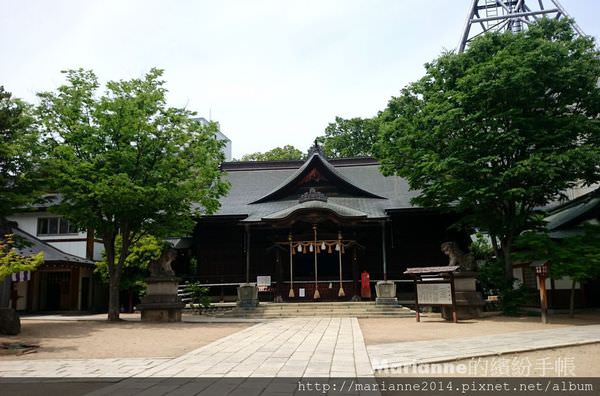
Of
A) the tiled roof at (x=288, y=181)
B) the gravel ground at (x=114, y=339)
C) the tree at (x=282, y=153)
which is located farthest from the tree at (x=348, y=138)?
the gravel ground at (x=114, y=339)

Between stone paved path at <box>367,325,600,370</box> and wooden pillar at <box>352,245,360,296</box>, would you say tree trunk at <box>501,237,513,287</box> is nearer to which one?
stone paved path at <box>367,325,600,370</box>

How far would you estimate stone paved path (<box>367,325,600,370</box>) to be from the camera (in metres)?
7.85

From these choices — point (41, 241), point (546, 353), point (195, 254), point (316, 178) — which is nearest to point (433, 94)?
point (316, 178)

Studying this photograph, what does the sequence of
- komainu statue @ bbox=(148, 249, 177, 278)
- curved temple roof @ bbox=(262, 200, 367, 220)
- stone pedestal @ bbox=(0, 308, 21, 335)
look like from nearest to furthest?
stone pedestal @ bbox=(0, 308, 21, 335) → komainu statue @ bbox=(148, 249, 177, 278) → curved temple roof @ bbox=(262, 200, 367, 220)

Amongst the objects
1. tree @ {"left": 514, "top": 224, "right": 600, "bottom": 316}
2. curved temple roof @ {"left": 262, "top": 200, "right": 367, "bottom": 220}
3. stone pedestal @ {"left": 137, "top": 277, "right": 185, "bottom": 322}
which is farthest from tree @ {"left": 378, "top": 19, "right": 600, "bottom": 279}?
stone pedestal @ {"left": 137, "top": 277, "right": 185, "bottom": 322}

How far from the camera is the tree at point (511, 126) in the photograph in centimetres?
1589

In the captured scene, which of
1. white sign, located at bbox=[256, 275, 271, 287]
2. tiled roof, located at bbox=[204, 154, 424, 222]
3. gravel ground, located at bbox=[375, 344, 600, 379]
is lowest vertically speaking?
gravel ground, located at bbox=[375, 344, 600, 379]

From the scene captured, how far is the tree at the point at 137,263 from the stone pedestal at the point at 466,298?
1319 cm

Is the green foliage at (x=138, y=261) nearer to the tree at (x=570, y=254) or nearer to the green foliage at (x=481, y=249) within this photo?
the tree at (x=570, y=254)

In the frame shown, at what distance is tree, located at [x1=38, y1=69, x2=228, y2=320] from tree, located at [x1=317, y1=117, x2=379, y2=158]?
2787 centimetres

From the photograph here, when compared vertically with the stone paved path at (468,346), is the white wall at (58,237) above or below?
above

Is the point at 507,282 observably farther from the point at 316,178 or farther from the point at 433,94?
the point at 316,178

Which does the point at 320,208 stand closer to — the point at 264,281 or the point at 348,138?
the point at 264,281

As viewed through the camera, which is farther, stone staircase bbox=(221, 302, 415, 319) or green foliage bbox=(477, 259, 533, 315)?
stone staircase bbox=(221, 302, 415, 319)
